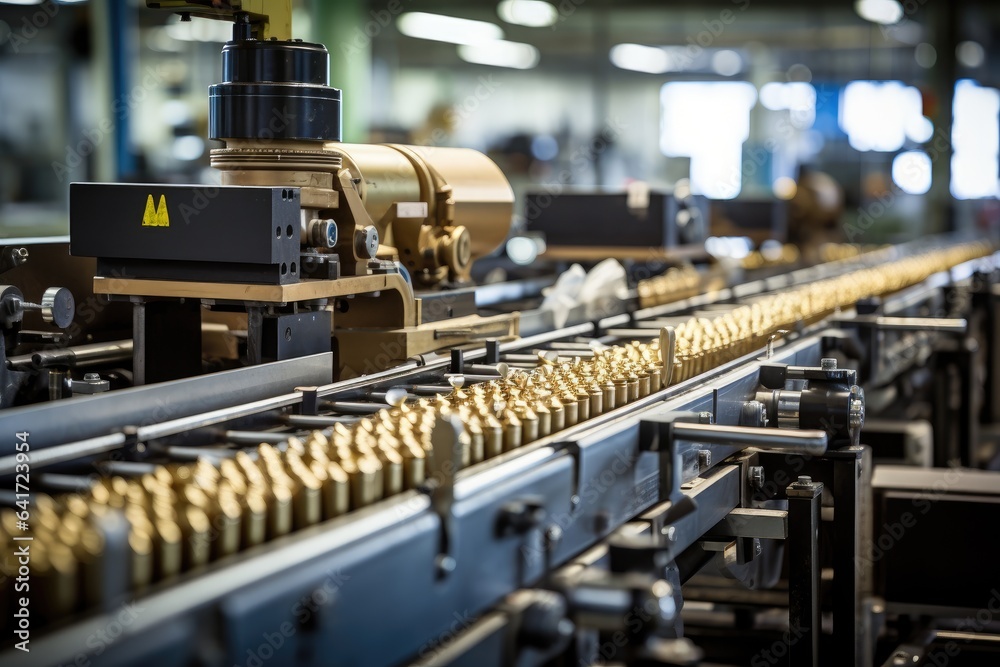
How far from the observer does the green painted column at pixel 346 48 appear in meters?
7.99

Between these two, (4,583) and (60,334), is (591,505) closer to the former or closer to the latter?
(4,583)

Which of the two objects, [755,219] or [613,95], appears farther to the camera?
[613,95]

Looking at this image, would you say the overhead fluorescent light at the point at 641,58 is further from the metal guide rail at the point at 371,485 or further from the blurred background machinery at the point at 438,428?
the metal guide rail at the point at 371,485

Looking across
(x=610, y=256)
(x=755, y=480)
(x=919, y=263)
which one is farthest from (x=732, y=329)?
(x=919, y=263)

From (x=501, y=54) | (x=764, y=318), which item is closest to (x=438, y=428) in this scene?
(x=764, y=318)

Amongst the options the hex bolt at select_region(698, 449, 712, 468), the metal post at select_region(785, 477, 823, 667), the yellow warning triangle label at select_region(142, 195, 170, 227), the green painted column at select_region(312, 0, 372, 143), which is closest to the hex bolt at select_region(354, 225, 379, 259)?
the yellow warning triangle label at select_region(142, 195, 170, 227)

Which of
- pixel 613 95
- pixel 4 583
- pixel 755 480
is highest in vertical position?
pixel 613 95

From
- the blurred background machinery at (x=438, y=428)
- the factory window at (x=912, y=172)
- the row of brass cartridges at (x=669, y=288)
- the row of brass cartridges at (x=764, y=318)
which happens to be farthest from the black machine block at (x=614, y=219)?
the factory window at (x=912, y=172)

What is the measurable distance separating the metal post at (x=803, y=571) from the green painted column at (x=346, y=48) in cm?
633

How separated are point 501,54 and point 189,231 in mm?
11143

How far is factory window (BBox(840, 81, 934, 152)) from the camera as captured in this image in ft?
38.4

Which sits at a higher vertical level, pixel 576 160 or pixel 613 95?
pixel 613 95

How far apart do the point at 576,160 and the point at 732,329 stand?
10230 mm

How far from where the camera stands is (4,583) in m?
0.91
